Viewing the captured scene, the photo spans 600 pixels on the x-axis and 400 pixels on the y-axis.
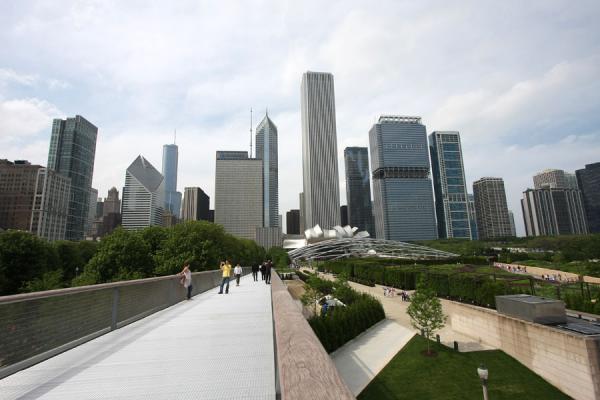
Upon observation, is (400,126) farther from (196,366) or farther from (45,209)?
(196,366)

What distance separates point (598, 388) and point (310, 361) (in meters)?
14.0

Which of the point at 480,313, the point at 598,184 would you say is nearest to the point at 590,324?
the point at 480,313

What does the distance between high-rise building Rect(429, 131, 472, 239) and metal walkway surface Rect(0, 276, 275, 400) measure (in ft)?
660

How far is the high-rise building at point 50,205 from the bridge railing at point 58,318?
165877mm

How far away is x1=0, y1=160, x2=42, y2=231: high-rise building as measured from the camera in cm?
13750

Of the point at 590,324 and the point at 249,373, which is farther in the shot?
the point at 590,324

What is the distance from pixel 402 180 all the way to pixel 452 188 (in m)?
43.4

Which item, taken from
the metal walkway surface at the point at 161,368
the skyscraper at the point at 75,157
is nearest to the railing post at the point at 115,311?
the metal walkway surface at the point at 161,368

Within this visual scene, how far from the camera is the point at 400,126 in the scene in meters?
180

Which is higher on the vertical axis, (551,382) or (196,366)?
(196,366)

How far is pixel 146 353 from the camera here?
508 cm

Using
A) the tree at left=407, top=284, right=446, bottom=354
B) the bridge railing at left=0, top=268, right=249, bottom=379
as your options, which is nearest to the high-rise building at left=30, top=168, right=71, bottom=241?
the tree at left=407, top=284, right=446, bottom=354

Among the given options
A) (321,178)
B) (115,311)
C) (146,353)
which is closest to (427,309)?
(115,311)

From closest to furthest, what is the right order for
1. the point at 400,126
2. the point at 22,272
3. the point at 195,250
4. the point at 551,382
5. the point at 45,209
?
the point at 551,382 < the point at 22,272 < the point at 195,250 < the point at 45,209 < the point at 400,126
